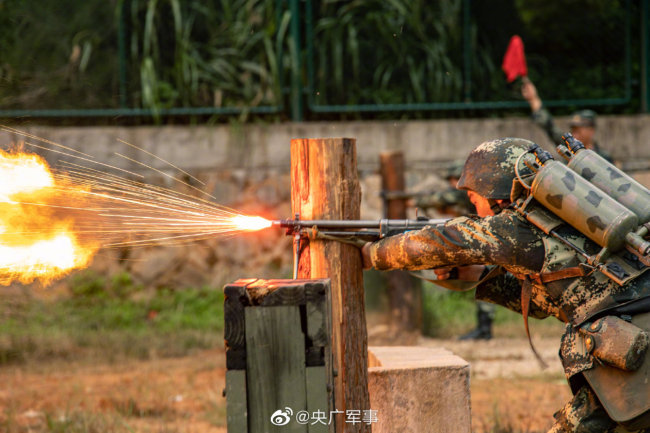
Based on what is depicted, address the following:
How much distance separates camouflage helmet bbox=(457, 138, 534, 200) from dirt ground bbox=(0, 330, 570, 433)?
1878mm

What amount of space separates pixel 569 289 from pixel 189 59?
20.5ft

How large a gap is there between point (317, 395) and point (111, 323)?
5.53 metres

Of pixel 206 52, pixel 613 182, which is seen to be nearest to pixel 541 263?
pixel 613 182

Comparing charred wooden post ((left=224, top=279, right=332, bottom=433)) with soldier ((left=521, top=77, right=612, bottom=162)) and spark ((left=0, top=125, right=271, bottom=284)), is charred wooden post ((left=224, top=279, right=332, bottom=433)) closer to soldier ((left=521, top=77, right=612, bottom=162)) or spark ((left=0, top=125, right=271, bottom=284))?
spark ((left=0, top=125, right=271, bottom=284))

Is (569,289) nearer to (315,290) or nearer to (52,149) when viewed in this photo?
(315,290)

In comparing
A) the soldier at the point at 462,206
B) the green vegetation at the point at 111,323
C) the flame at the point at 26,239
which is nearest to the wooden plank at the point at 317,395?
the flame at the point at 26,239

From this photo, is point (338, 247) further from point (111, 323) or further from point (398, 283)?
point (111, 323)

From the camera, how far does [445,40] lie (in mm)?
8672

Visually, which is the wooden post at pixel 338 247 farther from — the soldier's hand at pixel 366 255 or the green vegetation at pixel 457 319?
the green vegetation at pixel 457 319

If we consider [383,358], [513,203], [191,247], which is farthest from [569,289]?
[191,247]

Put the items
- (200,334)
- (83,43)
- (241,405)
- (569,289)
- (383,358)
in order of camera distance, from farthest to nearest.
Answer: (83,43)
(200,334)
(383,358)
(569,289)
(241,405)

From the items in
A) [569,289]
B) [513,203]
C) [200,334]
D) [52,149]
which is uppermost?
[52,149]

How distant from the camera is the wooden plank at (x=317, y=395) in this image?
2.50 meters

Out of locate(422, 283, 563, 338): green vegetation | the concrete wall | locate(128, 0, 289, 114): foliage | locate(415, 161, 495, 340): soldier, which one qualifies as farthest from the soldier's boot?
locate(128, 0, 289, 114): foliage
